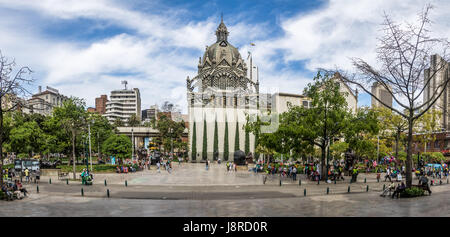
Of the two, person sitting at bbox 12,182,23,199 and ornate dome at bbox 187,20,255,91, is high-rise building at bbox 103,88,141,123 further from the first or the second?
person sitting at bbox 12,182,23,199

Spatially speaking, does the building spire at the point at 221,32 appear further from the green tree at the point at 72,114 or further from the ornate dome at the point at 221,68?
the green tree at the point at 72,114

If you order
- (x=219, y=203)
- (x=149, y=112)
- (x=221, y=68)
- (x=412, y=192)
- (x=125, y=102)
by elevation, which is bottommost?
(x=219, y=203)

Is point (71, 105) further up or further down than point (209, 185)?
further up

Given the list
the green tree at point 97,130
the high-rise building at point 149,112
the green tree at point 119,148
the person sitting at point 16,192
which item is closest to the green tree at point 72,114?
the green tree at point 97,130

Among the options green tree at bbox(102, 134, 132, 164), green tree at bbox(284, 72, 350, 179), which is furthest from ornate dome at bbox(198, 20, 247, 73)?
green tree at bbox(284, 72, 350, 179)

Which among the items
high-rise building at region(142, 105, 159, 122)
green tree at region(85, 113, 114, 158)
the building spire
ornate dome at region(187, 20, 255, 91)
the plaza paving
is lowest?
the plaza paving

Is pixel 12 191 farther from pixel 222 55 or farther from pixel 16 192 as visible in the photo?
pixel 222 55

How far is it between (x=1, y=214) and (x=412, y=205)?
22.8 metres

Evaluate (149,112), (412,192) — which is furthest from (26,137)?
(149,112)

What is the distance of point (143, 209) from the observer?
51.3 feet

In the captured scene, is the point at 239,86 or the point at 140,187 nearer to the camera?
the point at 140,187
